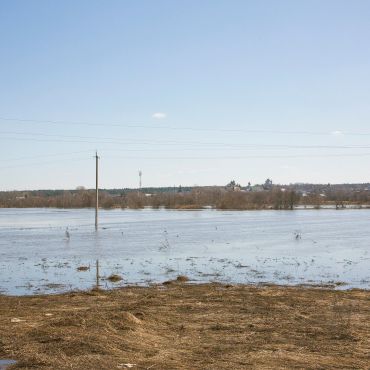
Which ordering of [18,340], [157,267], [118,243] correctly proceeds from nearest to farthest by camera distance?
[18,340] < [157,267] < [118,243]

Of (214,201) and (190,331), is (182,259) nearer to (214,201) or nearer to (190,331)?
(190,331)

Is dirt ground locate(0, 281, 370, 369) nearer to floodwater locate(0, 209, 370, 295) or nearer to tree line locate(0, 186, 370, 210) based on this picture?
floodwater locate(0, 209, 370, 295)

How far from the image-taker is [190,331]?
11.2 m

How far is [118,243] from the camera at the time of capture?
36938mm

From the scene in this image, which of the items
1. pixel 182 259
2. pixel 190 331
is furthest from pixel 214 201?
pixel 190 331

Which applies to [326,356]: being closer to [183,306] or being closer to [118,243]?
[183,306]

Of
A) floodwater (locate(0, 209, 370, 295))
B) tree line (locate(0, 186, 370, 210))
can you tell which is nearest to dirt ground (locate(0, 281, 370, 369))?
floodwater (locate(0, 209, 370, 295))

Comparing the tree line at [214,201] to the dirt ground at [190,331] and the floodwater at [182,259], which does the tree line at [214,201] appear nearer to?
the floodwater at [182,259]

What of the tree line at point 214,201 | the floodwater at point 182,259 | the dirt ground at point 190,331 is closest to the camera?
the dirt ground at point 190,331

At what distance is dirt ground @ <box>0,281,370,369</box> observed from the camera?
8828 millimetres

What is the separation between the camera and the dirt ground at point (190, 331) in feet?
29.0

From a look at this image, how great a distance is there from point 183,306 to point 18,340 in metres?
5.14

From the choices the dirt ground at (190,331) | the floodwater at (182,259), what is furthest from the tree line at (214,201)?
the dirt ground at (190,331)

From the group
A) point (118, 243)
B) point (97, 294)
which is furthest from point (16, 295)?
point (118, 243)
